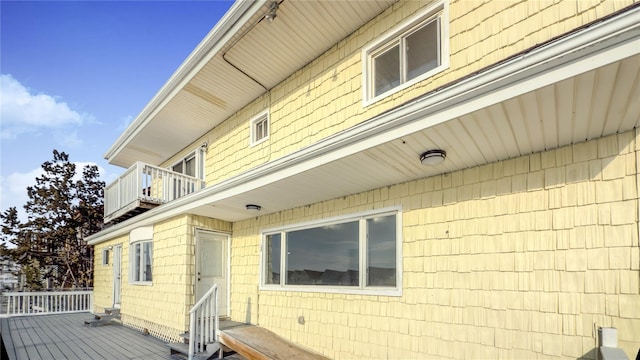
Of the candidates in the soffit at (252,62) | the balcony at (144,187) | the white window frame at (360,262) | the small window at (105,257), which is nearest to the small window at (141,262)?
the balcony at (144,187)

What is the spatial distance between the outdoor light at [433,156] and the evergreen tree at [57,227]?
1793 cm

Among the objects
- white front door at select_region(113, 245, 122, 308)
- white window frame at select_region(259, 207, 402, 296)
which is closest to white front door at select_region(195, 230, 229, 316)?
white window frame at select_region(259, 207, 402, 296)

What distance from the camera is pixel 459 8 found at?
4262 mm

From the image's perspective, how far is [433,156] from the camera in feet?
11.8

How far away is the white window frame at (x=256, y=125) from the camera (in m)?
7.10

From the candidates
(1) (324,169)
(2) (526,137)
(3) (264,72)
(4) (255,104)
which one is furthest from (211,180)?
(2) (526,137)

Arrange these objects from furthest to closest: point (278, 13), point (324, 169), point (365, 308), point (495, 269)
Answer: point (278, 13), point (365, 308), point (324, 169), point (495, 269)

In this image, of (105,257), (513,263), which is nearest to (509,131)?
(513,263)

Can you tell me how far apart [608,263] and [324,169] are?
2.87 meters

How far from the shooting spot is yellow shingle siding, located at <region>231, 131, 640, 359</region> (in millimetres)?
2982

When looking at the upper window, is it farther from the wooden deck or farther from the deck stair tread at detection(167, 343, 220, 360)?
the deck stair tread at detection(167, 343, 220, 360)

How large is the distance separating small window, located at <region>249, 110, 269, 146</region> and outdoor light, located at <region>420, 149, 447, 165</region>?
4.12 meters

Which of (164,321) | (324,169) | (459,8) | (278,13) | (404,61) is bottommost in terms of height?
(164,321)

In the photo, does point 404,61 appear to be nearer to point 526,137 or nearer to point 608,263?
point 526,137
